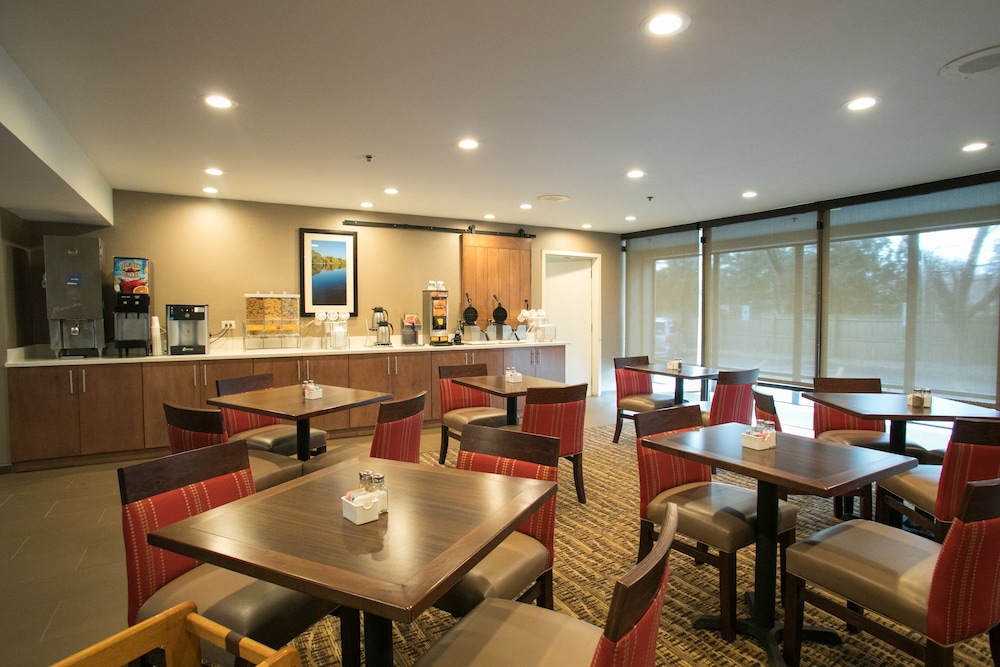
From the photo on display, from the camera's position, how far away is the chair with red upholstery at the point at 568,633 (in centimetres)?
100

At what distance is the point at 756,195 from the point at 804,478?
14.9ft

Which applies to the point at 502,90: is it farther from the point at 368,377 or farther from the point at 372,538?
the point at 368,377

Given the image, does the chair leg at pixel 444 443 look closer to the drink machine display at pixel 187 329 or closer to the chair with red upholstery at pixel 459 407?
the chair with red upholstery at pixel 459 407

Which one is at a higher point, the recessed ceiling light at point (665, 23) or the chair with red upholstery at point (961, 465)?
the recessed ceiling light at point (665, 23)

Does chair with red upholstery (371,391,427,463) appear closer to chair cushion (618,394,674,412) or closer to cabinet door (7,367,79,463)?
chair cushion (618,394,674,412)

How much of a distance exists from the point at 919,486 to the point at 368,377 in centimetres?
489

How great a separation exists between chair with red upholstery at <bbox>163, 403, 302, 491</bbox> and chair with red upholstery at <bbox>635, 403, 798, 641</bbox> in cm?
194

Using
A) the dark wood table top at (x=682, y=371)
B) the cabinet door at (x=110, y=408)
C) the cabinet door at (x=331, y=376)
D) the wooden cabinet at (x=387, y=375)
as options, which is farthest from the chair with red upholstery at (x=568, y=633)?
the cabinet door at (x=110, y=408)

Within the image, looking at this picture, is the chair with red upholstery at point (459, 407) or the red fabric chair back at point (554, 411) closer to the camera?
the red fabric chair back at point (554, 411)

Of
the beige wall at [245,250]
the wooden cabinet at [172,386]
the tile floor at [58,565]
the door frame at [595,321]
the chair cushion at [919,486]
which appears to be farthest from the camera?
the door frame at [595,321]

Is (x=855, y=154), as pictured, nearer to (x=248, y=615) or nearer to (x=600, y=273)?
(x=600, y=273)

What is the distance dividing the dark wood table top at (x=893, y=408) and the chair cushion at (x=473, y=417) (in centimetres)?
233

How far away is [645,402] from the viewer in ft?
16.5

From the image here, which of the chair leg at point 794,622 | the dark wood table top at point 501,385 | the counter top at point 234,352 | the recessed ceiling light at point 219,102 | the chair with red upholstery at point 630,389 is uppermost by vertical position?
the recessed ceiling light at point 219,102
